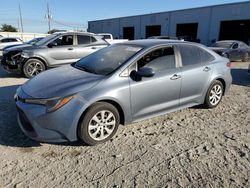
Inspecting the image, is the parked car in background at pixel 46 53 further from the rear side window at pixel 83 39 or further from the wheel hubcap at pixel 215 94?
the wheel hubcap at pixel 215 94

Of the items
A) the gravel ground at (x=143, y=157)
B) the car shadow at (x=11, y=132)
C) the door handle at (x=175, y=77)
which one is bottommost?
the gravel ground at (x=143, y=157)

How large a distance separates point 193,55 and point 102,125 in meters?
2.42

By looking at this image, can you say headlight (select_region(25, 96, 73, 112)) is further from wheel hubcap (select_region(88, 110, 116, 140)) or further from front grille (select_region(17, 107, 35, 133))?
wheel hubcap (select_region(88, 110, 116, 140))

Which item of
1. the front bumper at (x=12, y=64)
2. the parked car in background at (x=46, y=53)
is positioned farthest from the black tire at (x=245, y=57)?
the front bumper at (x=12, y=64)

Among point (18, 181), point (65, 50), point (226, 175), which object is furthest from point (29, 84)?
point (65, 50)

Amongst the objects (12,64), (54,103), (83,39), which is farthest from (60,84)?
(83,39)

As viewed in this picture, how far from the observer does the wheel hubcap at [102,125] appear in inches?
141

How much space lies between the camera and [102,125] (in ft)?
12.0

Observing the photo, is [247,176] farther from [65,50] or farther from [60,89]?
[65,50]

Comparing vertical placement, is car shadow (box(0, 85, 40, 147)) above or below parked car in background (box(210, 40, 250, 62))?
below

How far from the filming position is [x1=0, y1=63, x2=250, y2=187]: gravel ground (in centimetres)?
289

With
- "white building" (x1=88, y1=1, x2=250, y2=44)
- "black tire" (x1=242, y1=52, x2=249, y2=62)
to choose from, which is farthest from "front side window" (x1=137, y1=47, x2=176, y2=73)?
"white building" (x1=88, y1=1, x2=250, y2=44)

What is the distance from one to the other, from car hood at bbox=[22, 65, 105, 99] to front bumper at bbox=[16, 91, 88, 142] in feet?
0.60

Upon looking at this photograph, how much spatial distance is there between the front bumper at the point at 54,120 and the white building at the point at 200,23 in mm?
27268
